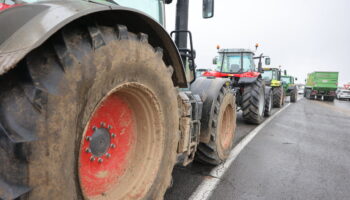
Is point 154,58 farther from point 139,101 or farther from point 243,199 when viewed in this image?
point 243,199

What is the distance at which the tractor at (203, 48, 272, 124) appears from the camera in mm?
6934

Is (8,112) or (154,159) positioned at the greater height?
(8,112)

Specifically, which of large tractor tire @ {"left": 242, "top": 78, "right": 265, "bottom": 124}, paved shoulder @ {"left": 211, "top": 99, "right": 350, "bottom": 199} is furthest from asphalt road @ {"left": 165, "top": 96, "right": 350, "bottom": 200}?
large tractor tire @ {"left": 242, "top": 78, "right": 265, "bottom": 124}

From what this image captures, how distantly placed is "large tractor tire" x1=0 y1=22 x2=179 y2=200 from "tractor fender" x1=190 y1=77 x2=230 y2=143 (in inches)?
44.3

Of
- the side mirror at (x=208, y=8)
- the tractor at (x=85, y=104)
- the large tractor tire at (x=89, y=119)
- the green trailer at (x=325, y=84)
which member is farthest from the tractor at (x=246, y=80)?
the green trailer at (x=325, y=84)

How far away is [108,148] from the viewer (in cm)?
165

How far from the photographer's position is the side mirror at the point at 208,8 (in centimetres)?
271

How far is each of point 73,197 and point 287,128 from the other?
7.25 meters

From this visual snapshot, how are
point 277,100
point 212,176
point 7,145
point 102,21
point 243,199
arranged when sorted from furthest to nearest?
point 277,100, point 212,176, point 243,199, point 102,21, point 7,145

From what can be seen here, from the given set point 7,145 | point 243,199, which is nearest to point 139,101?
point 7,145

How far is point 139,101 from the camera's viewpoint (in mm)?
1743

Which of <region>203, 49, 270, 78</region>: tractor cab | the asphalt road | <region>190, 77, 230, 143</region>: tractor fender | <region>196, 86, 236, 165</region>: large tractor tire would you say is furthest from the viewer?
<region>203, 49, 270, 78</region>: tractor cab

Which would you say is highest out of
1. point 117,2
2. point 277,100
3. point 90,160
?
point 117,2

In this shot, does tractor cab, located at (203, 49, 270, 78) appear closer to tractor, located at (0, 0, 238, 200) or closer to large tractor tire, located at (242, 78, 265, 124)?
large tractor tire, located at (242, 78, 265, 124)
